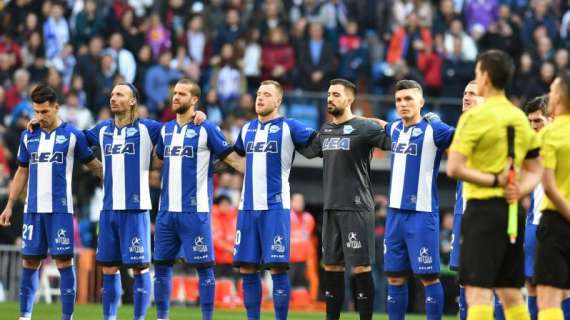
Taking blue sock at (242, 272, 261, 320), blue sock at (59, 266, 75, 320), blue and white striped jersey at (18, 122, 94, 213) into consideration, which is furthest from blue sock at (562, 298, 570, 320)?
blue and white striped jersey at (18, 122, 94, 213)

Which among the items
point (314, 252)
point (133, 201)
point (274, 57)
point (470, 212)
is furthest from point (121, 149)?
point (274, 57)

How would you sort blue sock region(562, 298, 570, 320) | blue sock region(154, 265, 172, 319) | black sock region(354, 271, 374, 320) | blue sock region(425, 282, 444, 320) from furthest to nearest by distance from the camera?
blue sock region(154, 265, 172, 319), black sock region(354, 271, 374, 320), blue sock region(425, 282, 444, 320), blue sock region(562, 298, 570, 320)

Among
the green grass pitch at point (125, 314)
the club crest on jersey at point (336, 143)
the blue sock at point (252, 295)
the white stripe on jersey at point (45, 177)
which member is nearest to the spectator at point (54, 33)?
the green grass pitch at point (125, 314)

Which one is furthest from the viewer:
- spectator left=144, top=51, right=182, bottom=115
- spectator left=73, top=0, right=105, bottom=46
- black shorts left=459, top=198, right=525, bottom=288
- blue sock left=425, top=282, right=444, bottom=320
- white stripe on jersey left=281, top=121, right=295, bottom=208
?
spectator left=73, top=0, right=105, bottom=46

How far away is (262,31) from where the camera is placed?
27.1 meters

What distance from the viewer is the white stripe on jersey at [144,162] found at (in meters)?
15.1

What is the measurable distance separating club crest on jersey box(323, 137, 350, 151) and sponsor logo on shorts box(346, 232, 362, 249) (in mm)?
994

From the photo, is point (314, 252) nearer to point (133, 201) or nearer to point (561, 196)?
point (133, 201)

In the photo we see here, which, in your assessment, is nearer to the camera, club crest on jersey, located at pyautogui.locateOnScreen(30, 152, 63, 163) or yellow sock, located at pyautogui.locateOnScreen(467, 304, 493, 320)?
yellow sock, located at pyautogui.locateOnScreen(467, 304, 493, 320)

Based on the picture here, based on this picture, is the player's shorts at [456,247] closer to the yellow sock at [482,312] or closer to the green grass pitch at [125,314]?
the green grass pitch at [125,314]

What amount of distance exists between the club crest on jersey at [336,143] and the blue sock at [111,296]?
9.42 feet

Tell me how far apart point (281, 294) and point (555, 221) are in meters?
4.45

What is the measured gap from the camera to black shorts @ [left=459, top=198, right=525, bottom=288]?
1062cm

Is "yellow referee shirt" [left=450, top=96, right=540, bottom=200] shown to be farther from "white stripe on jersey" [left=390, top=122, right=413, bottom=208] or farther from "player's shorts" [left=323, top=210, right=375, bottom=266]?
"player's shorts" [left=323, top=210, right=375, bottom=266]
